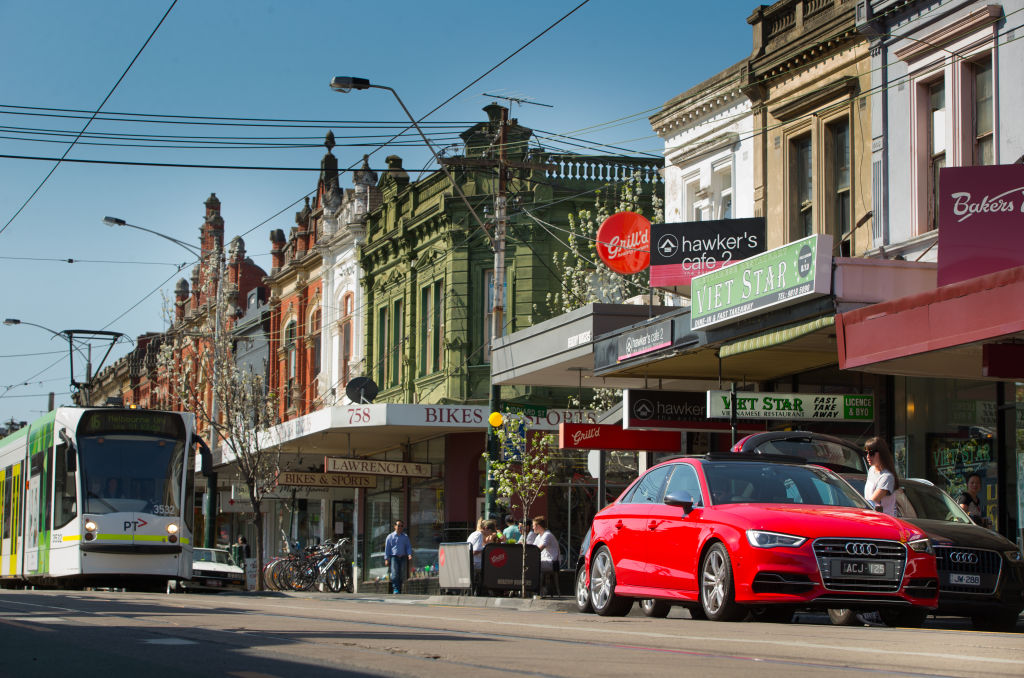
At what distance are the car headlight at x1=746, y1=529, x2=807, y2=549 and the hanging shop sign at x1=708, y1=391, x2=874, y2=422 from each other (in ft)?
29.4

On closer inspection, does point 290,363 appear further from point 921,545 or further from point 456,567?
point 921,545

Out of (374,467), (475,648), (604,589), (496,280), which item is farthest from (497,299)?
(475,648)

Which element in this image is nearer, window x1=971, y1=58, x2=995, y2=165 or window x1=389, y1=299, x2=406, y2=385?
window x1=971, y1=58, x2=995, y2=165

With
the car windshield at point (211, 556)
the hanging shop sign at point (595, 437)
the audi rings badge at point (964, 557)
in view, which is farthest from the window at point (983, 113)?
the car windshield at point (211, 556)

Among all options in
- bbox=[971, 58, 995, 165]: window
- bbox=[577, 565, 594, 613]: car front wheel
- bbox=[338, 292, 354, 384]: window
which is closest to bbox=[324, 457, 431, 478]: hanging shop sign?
bbox=[338, 292, 354, 384]: window

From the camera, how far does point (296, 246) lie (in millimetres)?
49625

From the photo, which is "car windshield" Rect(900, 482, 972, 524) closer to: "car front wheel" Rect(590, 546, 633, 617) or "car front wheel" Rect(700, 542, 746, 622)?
"car front wheel" Rect(590, 546, 633, 617)

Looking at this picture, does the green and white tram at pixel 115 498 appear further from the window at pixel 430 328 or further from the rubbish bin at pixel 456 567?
the window at pixel 430 328

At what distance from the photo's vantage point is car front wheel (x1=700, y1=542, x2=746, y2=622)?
11.9 metres

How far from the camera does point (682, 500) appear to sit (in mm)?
12562

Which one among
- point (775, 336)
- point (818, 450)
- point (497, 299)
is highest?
point (497, 299)

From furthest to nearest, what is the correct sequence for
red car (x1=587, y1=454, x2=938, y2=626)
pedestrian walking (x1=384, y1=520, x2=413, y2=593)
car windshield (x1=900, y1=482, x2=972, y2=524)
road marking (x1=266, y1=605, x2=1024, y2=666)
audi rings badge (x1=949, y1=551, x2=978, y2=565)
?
pedestrian walking (x1=384, y1=520, x2=413, y2=593) < car windshield (x1=900, y1=482, x2=972, y2=524) < audi rings badge (x1=949, y1=551, x2=978, y2=565) < red car (x1=587, y1=454, x2=938, y2=626) < road marking (x1=266, y1=605, x2=1024, y2=666)

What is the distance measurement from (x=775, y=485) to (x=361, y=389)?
2675cm

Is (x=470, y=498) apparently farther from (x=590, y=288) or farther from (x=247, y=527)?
(x=247, y=527)
